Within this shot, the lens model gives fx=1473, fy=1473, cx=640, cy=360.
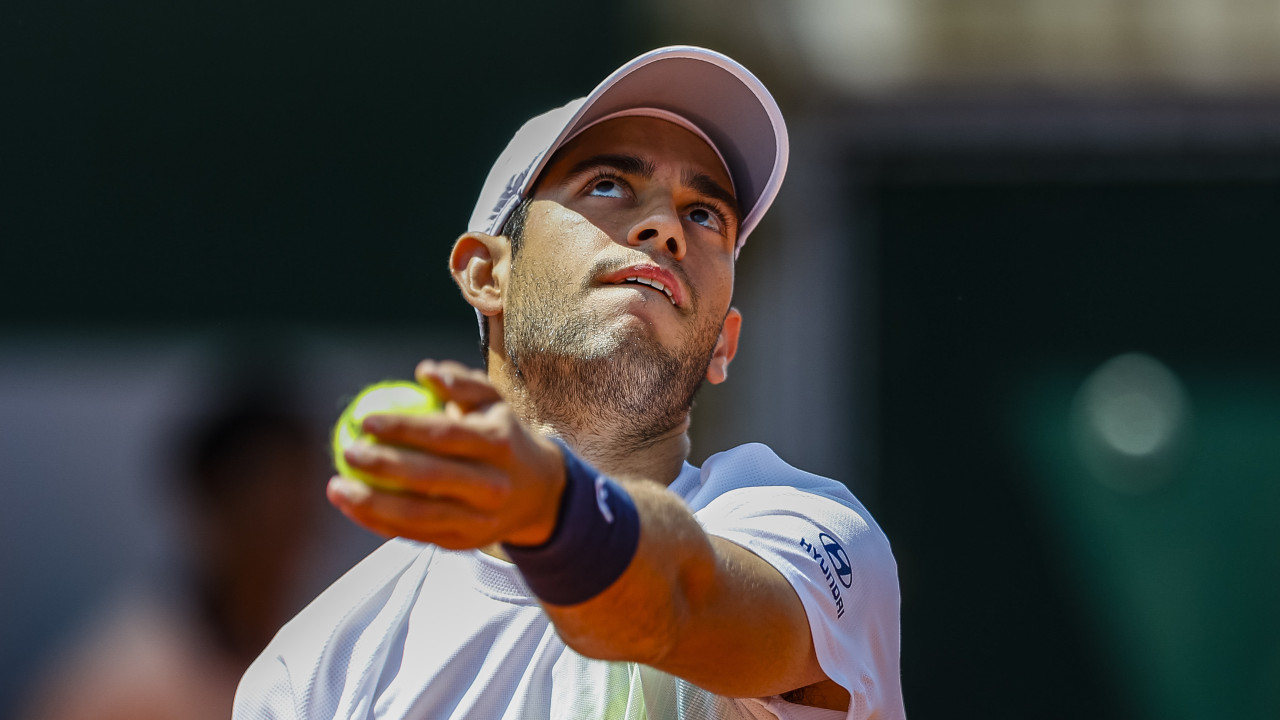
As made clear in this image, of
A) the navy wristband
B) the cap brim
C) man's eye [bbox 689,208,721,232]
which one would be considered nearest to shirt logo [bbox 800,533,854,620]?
the navy wristband

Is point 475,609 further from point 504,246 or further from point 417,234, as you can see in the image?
point 417,234

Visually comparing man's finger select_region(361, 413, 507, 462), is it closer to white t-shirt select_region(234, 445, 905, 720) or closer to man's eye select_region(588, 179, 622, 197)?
white t-shirt select_region(234, 445, 905, 720)

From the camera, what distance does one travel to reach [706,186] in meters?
2.80

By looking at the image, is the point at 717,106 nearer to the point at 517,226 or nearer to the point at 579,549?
the point at 517,226

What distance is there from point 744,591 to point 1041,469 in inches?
209

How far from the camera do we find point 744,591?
6.05ft

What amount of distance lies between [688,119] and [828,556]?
1125 mm

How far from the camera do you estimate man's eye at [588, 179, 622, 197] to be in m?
2.72

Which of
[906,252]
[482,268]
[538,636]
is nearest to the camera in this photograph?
[538,636]

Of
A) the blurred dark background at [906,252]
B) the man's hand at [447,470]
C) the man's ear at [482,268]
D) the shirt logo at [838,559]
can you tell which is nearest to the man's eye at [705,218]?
the man's ear at [482,268]

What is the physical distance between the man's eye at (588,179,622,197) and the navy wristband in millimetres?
1189

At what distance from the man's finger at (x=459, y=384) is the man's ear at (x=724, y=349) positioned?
1.33m

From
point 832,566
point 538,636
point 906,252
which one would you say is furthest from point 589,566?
point 906,252

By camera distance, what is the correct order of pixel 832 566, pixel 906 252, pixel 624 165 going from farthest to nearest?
pixel 906 252 → pixel 624 165 → pixel 832 566
